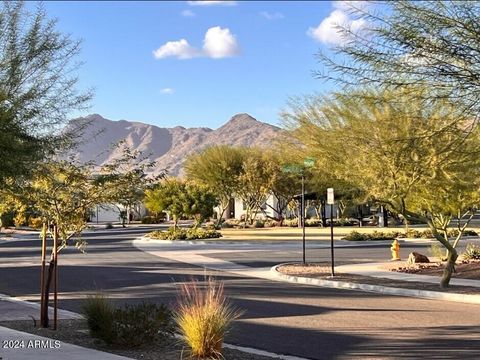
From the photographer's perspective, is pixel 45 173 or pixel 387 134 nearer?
pixel 45 173

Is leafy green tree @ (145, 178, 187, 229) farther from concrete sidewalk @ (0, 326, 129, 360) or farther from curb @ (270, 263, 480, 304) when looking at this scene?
concrete sidewalk @ (0, 326, 129, 360)

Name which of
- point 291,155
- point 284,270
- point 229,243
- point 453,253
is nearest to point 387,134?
point 453,253

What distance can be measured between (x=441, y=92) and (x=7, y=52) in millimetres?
5115

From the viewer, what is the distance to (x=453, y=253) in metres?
17.0

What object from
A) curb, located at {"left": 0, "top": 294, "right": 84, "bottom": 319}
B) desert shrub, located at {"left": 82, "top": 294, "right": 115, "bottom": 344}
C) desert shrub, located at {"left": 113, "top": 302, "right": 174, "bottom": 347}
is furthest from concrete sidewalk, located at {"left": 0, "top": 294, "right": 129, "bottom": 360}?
curb, located at {"left": 0, "top": 294, "right": 84, "bottom": 319}

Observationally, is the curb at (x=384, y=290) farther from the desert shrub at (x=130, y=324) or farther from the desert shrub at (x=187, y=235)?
the desert shrub at (x=187, y=235)

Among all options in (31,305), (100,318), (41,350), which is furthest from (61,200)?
(31,305)

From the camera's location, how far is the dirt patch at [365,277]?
53.8 ft

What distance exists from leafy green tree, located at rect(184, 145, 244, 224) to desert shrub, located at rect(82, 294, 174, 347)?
157ft

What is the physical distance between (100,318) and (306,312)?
531cm

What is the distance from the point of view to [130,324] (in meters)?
9.00

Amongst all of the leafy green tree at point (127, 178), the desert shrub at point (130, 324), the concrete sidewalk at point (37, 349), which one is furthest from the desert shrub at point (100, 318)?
the leafy green tree at point (127, 178)

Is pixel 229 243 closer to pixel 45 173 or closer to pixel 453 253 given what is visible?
pixel 453 253

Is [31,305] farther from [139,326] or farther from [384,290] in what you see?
[384,290]
